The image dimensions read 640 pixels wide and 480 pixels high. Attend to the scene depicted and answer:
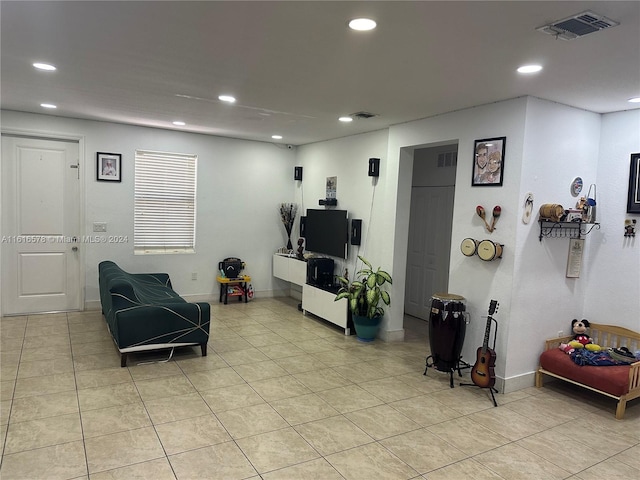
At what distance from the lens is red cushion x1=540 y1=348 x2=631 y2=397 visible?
11.1 ft

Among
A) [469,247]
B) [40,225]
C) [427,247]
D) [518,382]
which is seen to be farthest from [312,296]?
[40,225]

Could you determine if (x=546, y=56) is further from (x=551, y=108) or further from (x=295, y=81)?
(x=295, y=81)

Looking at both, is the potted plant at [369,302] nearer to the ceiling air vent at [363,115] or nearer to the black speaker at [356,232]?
the black speaker at [356,232]

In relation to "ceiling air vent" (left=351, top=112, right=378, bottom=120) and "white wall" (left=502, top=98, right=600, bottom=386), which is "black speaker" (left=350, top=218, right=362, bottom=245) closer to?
"ceiling air vent" (left=351, top=112, right=378, bottom=120)

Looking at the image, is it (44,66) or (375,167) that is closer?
(44,66)

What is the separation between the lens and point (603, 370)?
3520 mm

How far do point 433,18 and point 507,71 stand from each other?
1091 millimetres

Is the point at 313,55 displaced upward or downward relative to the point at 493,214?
upward

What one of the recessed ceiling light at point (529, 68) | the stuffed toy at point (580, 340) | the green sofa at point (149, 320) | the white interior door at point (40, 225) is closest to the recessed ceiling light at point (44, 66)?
the green sofa at point (149, 320)

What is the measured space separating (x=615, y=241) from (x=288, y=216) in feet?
15.1

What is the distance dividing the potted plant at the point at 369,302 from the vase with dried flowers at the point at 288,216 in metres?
2.34

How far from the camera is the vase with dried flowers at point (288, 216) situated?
7.18 m

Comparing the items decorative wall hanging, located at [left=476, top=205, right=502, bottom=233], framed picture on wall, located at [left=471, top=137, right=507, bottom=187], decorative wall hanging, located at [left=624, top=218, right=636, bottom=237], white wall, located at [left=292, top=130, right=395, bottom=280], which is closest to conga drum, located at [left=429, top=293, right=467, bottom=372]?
decorative wall hanging, located at [left=476, top=205, right=502, bottom=233]

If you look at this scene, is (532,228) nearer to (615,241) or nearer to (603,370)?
(615,241)
